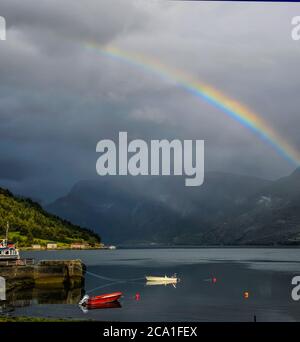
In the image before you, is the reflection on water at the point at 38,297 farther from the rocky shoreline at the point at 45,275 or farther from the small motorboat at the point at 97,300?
the small motorboat at the point at 97,300

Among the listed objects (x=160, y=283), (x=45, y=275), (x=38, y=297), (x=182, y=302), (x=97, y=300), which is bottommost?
(x=182, y=302)

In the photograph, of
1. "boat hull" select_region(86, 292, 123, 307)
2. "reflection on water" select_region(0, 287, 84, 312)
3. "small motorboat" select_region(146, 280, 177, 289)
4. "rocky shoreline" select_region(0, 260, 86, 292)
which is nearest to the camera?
"boat hull" select_region(86, 292, 123, 307)

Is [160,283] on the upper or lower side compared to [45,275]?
lower

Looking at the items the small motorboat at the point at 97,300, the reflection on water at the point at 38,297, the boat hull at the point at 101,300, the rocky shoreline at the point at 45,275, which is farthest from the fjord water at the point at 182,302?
the rocky shoreline at the point at 45,275

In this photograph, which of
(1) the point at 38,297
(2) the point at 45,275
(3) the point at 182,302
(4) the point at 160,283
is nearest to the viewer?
(1) the point at 38,297

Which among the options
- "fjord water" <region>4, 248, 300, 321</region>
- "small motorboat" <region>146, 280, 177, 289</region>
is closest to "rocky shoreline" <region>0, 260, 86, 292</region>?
"fjord water" <region>4, 248, 300, 321</region>

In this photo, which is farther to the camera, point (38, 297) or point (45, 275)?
point (45, 275)

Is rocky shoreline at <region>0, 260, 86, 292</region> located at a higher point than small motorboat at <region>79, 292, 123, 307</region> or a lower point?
higher

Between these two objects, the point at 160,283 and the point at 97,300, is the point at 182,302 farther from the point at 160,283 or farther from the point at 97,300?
the point at 160,283

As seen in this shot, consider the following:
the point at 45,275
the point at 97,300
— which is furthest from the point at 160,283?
the point at 97,300

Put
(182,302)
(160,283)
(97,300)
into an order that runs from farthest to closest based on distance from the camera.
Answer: (160,283)
(182,302)
(97,300)

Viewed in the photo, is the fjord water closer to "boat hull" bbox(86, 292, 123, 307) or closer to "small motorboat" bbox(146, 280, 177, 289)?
"small motorboat" bbox(146, 280, 177, 289)
